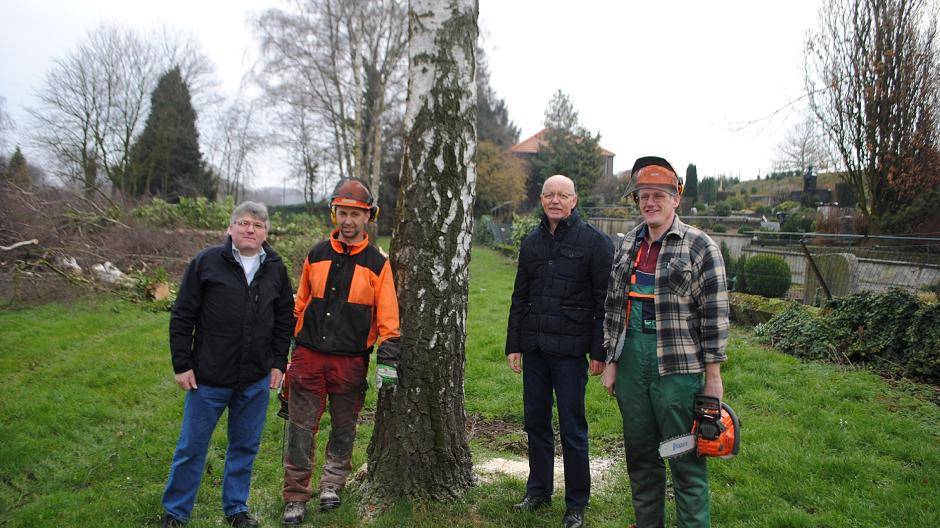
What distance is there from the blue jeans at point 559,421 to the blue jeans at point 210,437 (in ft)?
5.47

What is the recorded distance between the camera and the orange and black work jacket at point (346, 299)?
3459mm

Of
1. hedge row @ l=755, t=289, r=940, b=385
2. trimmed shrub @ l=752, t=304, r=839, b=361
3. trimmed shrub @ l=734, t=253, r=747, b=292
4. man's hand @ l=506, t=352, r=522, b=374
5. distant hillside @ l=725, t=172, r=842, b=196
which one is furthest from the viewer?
distant hillside @ l=725, t=172, r=842, b=196

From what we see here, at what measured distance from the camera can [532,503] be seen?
3.55 m

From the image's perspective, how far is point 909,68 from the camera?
13453 mm

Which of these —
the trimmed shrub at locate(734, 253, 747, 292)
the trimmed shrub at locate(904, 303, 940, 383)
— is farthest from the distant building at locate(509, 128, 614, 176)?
the trimmed shrub at locate(904, 303, 940, 383)

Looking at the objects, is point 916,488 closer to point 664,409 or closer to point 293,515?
point 664,409

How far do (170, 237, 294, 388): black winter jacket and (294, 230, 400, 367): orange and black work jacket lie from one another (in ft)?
0.82

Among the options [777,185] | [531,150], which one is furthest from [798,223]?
[531,150]

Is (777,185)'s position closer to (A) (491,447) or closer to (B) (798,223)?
(B) (798,223)

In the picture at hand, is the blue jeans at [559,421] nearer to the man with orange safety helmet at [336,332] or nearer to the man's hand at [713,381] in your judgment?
the man's hand at [713,381]

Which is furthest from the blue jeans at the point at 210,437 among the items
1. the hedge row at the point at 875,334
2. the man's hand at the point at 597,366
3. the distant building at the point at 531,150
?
the distant building at the point at 531,150

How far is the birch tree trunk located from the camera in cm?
343

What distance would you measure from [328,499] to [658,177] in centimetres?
275

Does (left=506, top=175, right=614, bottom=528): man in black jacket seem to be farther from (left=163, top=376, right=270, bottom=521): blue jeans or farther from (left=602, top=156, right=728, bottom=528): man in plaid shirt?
(left=163, top=376, right=270, bottom=521): blue jeans
